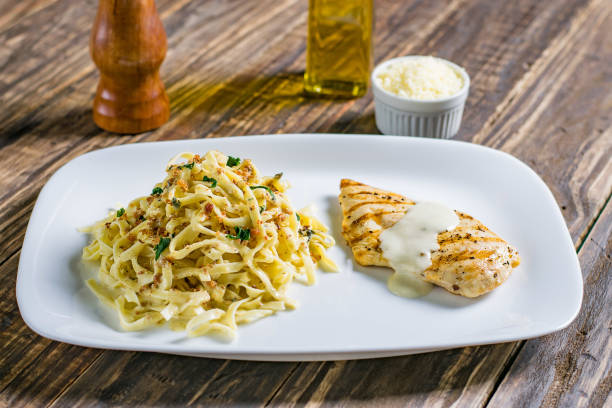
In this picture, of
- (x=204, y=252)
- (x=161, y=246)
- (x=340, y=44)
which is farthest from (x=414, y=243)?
(x=340, y=44)

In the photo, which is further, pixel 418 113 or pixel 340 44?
pixel 340 44

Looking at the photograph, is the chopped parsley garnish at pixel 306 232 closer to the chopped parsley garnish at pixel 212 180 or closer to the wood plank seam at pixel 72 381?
the chopped parsley garnish at pixel 212 180

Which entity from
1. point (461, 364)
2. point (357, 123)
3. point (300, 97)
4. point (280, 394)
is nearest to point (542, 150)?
point (357, 123)

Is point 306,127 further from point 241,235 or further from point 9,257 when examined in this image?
point 9,257

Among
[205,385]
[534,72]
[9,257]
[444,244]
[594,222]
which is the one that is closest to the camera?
[205,385]

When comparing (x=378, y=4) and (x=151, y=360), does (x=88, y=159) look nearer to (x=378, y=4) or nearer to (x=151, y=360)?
(x=151, y=360)

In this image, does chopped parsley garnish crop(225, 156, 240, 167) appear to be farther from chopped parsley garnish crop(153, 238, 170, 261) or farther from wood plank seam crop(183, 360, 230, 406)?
wood plank seam crop(183, 360, 230, 406)
